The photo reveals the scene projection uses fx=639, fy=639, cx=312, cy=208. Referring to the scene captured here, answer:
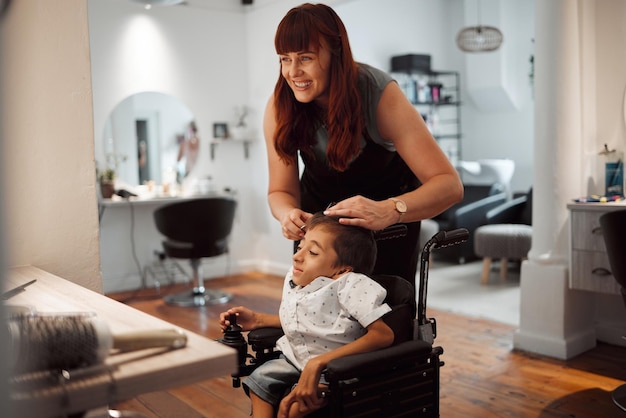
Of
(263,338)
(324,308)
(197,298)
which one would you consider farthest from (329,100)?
(197,298)

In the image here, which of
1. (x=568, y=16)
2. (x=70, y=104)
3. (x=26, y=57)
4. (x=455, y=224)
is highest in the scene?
(x=568, y=16)

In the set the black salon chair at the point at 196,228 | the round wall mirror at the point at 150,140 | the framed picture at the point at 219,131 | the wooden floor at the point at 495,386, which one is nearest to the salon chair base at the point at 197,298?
the black salon chair at the point at 196,228

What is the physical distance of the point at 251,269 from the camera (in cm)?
666

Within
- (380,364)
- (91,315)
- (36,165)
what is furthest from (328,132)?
(91,315)

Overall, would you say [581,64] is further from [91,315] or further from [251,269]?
[251,269]

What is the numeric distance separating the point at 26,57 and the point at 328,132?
89 cm

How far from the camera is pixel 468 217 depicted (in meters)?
6.45

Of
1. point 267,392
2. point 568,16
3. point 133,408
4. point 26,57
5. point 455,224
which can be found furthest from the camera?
point 455,224

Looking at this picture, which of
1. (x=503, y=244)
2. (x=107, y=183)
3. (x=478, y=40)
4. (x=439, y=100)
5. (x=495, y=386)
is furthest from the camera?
(x=439, y=100)

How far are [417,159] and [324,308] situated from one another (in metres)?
0.53

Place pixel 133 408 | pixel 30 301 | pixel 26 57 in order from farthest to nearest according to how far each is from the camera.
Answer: pixel 133 408
pixel 26 57
pixel 30 301

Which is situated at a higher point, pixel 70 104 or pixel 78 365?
pixel 70 104

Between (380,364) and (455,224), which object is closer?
(380,364)

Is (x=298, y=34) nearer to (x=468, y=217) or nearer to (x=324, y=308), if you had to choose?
(x=324, y=308)
